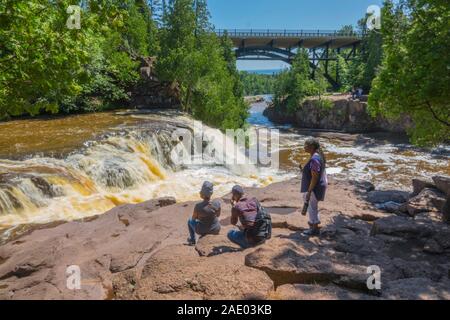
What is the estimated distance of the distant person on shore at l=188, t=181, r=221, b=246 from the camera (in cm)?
656

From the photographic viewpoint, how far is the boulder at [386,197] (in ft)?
34.6

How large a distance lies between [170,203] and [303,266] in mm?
6387

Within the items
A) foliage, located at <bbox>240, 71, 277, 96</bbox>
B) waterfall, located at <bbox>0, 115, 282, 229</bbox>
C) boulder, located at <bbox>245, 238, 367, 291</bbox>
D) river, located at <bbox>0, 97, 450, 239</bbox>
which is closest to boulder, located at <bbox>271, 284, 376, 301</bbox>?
boulder, located at <bbox>245, 238, 367, 291</bbox>

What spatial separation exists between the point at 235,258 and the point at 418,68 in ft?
18.1

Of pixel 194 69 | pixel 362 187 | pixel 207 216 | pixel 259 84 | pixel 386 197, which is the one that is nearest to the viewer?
pixel 207 216

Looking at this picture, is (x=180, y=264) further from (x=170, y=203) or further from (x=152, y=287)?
(x=170, y=203)

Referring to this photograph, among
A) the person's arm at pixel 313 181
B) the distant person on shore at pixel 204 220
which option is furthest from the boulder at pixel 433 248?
the distant person on shore at pixel 204 220

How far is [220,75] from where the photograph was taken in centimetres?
3044

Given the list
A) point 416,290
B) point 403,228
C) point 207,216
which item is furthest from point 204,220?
point 403,228

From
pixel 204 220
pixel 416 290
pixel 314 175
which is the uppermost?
pixel 314 175

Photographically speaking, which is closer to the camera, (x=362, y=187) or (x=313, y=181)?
(x=313, y=181)

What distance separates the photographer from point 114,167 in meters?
13.4

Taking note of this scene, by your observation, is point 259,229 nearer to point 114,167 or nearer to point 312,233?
point 312,233
